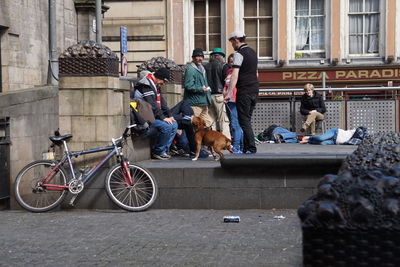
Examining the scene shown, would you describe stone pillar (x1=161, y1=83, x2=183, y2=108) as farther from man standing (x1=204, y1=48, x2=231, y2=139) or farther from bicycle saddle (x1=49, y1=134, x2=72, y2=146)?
bicycle saddle (x1=49, y1=134, x2=72, y2=146)

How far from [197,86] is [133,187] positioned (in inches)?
126

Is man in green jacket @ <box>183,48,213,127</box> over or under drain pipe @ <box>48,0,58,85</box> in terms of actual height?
under

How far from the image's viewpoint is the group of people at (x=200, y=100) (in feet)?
35.4

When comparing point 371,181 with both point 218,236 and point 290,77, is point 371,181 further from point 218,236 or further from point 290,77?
point 290,77

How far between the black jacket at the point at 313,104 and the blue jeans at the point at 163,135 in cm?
687

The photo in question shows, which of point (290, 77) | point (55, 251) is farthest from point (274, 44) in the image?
point (55, 251)

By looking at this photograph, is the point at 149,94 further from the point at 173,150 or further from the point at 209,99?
the point at 209,99

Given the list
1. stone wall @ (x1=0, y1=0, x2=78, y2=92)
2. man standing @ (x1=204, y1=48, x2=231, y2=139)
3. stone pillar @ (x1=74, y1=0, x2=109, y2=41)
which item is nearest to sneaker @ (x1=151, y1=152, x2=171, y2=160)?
man standing @ (x1=204, y1=48, x2=231, y2=139)

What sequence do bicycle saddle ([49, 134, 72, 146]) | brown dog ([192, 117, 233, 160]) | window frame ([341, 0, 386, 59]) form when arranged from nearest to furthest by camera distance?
bicycle saddle ([49, 134, 72, 146])
brown dog ([192, 117, 233, 160])
window frame ([341, 0, 386, 59])

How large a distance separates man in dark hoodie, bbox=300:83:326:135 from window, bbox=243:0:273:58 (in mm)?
12760

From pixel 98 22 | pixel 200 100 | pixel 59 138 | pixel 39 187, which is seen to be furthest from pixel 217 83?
pixel 98 22

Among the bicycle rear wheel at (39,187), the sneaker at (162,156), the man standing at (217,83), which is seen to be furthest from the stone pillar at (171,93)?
the bicycle rear wheel at (39,187)

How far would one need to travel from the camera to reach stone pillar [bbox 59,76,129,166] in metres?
9.93

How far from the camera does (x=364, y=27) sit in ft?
96.7
